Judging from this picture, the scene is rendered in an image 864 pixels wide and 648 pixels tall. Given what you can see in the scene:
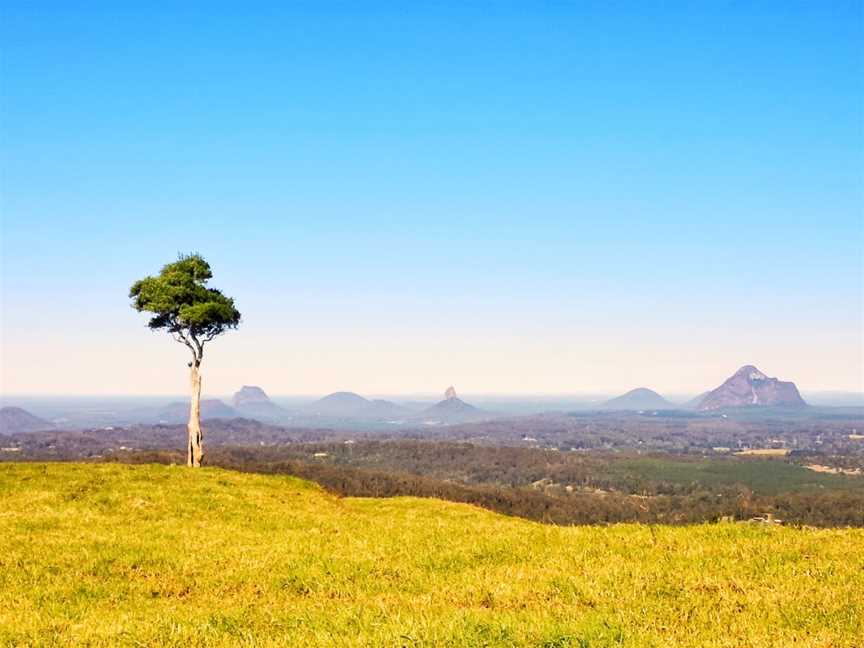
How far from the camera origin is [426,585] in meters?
11.9

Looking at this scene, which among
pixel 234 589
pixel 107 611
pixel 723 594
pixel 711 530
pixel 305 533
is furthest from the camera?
pixel 305 533

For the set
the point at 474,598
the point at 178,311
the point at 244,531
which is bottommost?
the point at 244,531

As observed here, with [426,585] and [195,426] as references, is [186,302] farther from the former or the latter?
[426,585]

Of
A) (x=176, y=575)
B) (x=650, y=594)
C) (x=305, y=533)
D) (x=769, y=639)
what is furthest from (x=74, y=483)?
(x=769, y=639)

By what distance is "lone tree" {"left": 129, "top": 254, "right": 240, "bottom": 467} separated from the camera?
48438mm

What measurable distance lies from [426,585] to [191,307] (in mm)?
41664

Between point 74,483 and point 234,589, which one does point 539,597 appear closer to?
point 234,589

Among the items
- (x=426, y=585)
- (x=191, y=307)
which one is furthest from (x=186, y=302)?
(x=426, y=585)

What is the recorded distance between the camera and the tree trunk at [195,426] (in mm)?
48122

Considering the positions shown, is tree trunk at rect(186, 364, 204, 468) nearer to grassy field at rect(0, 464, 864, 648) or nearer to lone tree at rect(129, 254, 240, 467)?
lone tree at rect(129, 254, 240, 467)


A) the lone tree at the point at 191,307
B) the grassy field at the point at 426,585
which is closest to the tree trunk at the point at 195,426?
the lone tree at the point at 191,307

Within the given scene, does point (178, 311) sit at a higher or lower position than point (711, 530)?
higher

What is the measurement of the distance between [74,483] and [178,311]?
2137cm

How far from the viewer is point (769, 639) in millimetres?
8031
